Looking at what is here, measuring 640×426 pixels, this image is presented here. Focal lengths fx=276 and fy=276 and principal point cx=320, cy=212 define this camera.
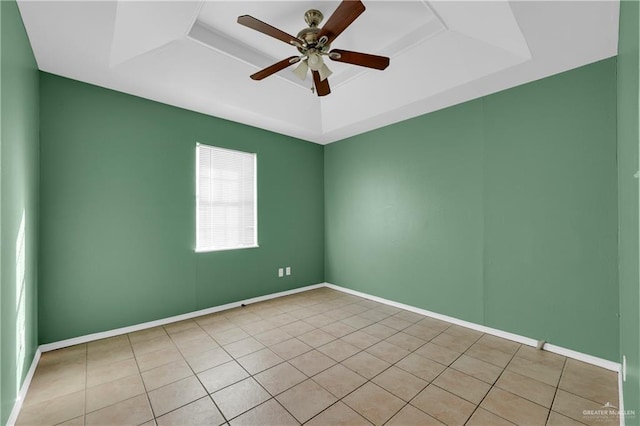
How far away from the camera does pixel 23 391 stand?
6.26 feet

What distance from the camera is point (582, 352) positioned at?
2.39 m

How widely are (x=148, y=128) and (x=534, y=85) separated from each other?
4065 millimetres

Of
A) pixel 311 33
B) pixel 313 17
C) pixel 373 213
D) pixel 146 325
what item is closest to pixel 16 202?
pixel 146 325

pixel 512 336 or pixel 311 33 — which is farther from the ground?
pixel 311 33

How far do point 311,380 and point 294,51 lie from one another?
10.5 ft

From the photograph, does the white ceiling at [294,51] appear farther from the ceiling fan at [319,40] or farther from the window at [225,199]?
the window at [225,199]

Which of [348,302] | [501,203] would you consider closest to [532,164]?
[501,203]

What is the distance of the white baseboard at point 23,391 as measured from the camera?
1653 mm

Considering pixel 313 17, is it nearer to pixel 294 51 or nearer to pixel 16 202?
pixel 294 51

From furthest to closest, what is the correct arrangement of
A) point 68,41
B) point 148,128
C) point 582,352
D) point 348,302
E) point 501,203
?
point 348,302 → point 148,128 → point 501,203 → point 582,352 → point 68,41

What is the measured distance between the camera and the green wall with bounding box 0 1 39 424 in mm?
1530

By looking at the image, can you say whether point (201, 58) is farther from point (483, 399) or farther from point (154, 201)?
point (483, 399)

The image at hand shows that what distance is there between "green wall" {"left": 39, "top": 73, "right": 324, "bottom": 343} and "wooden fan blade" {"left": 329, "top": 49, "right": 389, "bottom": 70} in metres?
2.08

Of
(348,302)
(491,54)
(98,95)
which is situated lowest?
(348,302)
